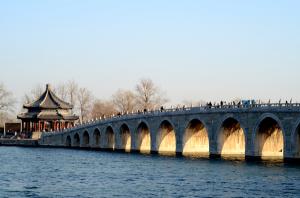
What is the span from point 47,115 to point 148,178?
5461cm

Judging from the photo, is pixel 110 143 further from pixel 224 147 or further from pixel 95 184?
pixel 95 184

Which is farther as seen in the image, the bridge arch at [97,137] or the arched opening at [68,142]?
the arched opening at [68,142]

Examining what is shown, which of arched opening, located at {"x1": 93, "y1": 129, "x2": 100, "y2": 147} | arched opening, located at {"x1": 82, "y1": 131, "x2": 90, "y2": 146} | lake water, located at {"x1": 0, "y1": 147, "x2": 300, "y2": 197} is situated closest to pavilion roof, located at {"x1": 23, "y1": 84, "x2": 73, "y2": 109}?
arched opening, located at {"x1": 82, "y1": 131, "x2": 90, "y2": 146}

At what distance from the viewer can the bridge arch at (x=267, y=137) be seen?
55.2 m

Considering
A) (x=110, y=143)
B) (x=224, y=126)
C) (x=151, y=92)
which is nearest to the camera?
(x=224, y=126)

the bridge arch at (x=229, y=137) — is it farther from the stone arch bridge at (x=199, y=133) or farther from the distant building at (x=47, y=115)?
the distant building at (x=47, y=115)

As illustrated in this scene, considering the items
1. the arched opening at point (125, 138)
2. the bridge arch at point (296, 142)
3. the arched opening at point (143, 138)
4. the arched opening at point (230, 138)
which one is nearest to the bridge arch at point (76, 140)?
the arched opening at point (125, 138)

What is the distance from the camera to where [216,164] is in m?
53.1

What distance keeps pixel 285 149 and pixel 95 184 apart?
722 inches

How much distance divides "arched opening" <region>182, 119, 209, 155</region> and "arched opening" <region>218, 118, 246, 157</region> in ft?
14.2

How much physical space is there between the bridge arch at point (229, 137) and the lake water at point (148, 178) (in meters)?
3.90

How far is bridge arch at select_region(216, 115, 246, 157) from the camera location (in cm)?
6016

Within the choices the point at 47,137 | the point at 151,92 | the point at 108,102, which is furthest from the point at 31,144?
the point at 108,102

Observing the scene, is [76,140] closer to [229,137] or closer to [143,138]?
[143,138]
